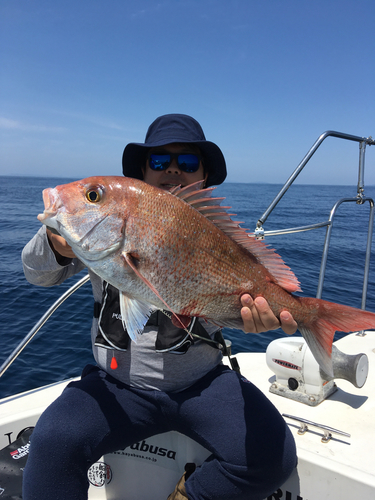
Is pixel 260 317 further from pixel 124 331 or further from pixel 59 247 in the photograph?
pixel 59 247

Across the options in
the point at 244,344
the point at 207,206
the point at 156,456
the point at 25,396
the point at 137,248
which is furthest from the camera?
the point at 244,344

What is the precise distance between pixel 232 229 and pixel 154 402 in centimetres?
119

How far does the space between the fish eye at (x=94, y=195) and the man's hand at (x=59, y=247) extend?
38cm

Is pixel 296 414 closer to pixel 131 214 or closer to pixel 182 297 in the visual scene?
pixel 182 297

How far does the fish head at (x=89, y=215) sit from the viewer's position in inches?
61.4

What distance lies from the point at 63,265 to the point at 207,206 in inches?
37.8

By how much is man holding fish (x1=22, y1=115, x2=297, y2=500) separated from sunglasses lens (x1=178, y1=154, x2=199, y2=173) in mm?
152

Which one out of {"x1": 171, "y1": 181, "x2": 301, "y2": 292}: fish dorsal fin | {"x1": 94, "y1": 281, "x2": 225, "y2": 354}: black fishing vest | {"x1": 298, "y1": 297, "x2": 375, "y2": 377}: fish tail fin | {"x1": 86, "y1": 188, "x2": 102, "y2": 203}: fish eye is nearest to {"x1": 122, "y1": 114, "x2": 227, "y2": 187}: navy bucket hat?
{"x1": 171, "y1": 181, "x2": 301, "y2": 292}: fish dorsal fin

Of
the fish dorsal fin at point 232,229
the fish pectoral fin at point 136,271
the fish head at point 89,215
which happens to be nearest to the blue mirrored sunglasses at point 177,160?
the fish dorsal fin at point 232,229

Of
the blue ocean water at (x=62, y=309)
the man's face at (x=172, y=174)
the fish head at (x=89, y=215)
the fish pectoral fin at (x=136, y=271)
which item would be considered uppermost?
the man's face at (x=172, y=174)

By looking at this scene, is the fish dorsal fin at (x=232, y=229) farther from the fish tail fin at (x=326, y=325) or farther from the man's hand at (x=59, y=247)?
the man's hand at (x=59, y=247)

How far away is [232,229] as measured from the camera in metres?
1.83

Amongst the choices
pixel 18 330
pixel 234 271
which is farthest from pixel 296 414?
pixel 18 330

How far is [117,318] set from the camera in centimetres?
213
